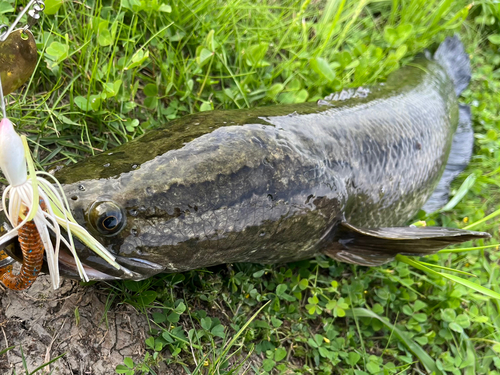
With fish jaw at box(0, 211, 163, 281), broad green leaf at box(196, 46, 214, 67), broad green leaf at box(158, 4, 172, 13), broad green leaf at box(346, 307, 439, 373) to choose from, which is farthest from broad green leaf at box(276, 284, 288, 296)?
broad green leaf at box(158, 4, 172, 13)

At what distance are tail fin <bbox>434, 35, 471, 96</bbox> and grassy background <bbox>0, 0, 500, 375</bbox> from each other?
0.99m

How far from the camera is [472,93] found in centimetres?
446

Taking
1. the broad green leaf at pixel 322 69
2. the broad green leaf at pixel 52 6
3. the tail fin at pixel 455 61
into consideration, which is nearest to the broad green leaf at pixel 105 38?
the broad green leaf at pixel 52 6

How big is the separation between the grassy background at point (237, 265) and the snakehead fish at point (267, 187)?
334mm

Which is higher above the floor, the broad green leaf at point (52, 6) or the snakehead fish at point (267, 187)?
the broad green leaf at point (52, 6)

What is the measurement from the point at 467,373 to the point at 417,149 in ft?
4.87

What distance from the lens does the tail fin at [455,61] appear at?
4234 mm

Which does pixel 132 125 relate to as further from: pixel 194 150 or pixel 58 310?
pixel 58 310

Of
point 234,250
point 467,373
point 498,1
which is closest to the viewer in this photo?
point 234,250

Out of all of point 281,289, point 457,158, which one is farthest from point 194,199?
point 457,158

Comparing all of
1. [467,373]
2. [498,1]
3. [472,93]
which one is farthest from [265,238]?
[498,1]

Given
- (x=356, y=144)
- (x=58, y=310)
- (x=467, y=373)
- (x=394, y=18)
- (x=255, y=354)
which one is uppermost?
(x=394, y=18)

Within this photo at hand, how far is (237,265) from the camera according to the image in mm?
2443

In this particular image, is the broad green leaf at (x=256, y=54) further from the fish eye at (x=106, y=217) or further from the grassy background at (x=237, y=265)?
the fish eye at (x=106, y=217)
